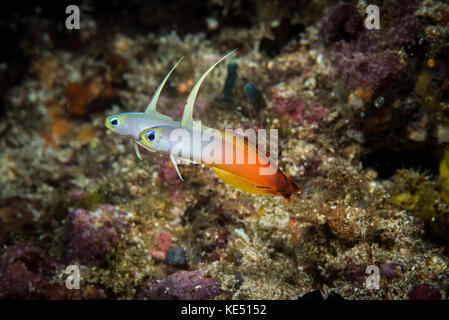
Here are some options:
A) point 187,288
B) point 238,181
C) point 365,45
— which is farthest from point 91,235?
point 365,45

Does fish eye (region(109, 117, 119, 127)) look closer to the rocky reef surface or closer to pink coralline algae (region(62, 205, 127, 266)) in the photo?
the rocky reef surface

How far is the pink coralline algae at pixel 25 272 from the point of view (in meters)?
3.30

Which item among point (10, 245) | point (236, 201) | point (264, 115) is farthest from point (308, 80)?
point (10, 245)

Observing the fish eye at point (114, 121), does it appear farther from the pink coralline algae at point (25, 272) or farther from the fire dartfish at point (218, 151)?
the pink coralline algae at point (25, 272)

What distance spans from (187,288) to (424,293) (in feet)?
6.78

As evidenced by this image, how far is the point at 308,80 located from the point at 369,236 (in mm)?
2437

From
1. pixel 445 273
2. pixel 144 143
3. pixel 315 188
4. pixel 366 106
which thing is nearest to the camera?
pixel 144 143

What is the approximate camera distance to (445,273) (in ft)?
7.98

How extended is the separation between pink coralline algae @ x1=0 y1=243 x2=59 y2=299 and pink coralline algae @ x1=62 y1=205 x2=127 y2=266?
1.00ft

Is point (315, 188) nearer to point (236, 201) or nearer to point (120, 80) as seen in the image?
point (236, 201)

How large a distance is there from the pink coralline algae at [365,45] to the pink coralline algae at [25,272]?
4.63 meters
